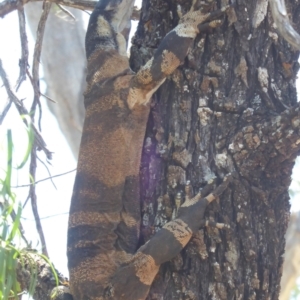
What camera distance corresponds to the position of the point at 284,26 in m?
2.04

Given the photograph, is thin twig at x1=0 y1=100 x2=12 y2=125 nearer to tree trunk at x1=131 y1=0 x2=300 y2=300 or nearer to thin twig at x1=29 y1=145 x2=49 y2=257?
thin twig at x1=29 y1=145 x2=49 y2=257

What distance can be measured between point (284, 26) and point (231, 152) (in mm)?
667

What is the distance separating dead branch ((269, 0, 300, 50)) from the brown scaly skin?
0.70 meters

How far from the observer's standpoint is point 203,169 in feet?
8.54

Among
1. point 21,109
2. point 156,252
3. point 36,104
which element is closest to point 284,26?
point 156,252

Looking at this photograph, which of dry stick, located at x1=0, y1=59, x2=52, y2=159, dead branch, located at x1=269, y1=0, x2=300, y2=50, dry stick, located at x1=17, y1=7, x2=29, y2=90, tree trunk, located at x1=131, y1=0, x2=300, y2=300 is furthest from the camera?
dry stick, located at x1=17, y1=7, x2=29, y2=90

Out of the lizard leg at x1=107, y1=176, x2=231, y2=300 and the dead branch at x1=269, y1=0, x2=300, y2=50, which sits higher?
the dead branch at x1=269, y1=0, x2=300, y2=50

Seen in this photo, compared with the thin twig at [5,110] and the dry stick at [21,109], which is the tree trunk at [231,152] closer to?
the dry stick at [21,109]

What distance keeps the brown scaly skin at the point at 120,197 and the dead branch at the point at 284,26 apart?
70 centimetres

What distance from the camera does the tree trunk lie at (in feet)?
8.25

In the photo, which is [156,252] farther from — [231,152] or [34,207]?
[34,207]

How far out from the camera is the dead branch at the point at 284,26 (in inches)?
78.8

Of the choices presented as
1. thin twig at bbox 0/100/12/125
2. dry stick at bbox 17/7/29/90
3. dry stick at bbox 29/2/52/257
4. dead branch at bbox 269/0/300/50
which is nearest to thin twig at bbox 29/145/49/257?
dry stick at bbox 29/2/52/257

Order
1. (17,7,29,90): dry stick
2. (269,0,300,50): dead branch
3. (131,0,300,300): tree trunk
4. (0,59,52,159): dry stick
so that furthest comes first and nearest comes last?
(17,7,29,90): dry stick → (0,59,52,159): dry stick → (131,0,300,300): tree trunk → (269,0,300,50): dead branch
